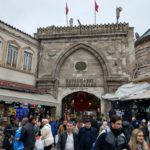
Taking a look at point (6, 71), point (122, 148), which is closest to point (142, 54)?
point (6, 71)

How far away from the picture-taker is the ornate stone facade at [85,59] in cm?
1980

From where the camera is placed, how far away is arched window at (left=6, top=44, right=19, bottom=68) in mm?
17998

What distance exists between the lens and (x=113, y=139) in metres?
4.02

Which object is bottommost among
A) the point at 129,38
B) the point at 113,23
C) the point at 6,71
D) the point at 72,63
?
the point at 6,71

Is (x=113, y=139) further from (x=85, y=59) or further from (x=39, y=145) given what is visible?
(x=85, y=59)

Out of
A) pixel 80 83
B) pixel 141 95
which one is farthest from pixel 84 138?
pixel 80 83

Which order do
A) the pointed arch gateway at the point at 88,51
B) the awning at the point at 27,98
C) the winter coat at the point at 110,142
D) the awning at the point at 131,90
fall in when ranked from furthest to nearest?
the pointed arch gateway at the point at 88,51 → the awning at the point at 27,98 → the awning at the point at 131,90 → the winter coat at the point at 110,142

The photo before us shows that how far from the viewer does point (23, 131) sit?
7.49 metres

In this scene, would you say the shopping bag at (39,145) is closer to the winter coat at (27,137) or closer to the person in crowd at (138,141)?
the winter coat at (27,137)

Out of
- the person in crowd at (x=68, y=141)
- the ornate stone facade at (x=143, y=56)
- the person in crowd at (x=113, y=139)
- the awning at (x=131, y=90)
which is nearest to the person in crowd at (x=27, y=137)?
the person in crowd at (x=68, y=141)

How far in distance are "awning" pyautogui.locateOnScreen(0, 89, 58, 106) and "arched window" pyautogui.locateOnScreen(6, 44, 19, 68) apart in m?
2.81

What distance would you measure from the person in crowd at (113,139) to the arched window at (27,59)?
16.4 meters

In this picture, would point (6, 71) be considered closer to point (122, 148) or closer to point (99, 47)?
point (99, 47)

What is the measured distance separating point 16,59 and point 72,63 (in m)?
4.55
